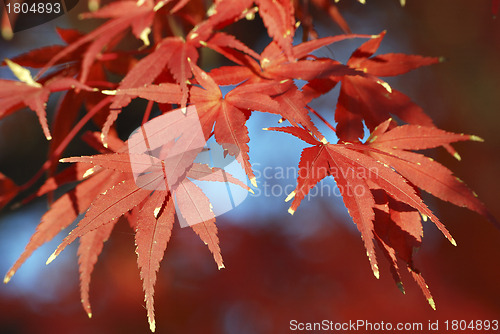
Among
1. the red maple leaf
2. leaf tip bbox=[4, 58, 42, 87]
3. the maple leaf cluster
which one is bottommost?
the maple leaf cluster

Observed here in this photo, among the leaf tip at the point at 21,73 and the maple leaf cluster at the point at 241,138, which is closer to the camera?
the maple leaf cluster at the point at 241,138

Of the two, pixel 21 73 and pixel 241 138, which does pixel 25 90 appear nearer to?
pixel 21 73

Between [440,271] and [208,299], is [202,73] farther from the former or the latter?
[440,271]

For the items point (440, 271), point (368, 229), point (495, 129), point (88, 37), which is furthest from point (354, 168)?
point (495, 129)

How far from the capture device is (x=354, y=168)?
0.40 m

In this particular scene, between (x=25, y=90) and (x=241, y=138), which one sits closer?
(x=241, y=138)

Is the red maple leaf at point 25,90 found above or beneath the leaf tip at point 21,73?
beneath

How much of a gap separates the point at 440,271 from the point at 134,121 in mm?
1334

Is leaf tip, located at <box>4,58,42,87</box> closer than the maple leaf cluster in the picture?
No

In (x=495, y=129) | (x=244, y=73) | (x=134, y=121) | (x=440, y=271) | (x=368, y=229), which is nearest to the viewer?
(x=368, y=229)

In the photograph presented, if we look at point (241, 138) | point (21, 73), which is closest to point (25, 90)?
point (21, 73)

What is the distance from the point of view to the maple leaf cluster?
39 cm

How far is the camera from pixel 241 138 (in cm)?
40

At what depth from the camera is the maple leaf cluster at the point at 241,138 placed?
0.39 meters
